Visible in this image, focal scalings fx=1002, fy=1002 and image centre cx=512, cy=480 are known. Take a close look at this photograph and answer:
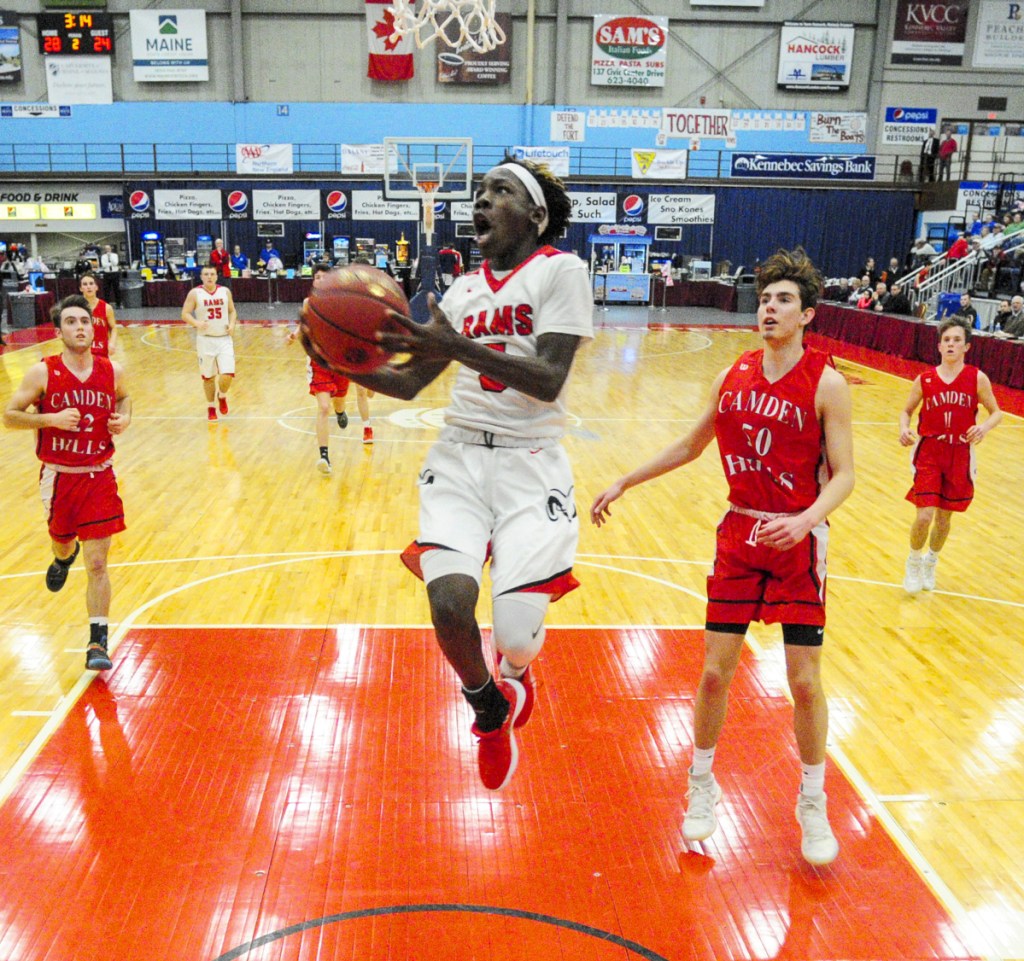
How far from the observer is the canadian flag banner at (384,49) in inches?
1062

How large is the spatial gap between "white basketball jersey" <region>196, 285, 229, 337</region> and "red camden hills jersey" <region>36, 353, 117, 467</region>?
228 inches

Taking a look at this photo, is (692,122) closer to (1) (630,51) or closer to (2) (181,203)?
(1) (630,51)

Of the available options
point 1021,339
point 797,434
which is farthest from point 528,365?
point 1021,339

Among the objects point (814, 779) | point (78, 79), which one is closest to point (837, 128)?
point (78, 79)

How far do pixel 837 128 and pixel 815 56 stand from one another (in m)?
2.05

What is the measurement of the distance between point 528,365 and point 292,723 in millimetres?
2433

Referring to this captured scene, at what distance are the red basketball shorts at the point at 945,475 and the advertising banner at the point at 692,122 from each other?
77.0 feet

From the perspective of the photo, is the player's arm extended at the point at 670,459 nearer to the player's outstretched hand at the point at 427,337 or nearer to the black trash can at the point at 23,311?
the player's outstretched hand at the point at 427,337

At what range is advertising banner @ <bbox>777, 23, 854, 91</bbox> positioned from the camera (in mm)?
27688

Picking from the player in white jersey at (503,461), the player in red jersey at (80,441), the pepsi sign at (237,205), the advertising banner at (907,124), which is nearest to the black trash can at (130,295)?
the pepsi sign at (237,205)

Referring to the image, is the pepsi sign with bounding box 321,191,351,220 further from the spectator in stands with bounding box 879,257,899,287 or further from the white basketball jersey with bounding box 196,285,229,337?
the white basketball jersey with bounding box 196,285,229,337

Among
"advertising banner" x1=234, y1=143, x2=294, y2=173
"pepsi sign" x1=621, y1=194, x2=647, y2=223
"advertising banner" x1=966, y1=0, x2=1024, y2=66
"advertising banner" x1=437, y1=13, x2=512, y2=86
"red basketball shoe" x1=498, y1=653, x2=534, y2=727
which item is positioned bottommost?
"red basketball shoe" x1=498, y1=653, x2=534, y2=727

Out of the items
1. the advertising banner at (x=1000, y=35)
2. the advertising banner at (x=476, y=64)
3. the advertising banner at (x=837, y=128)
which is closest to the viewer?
the advertising banner at (x=476, y=64)

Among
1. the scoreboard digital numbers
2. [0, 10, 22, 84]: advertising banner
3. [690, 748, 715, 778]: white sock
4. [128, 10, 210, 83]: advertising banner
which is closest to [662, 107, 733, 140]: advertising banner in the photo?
[128, 10, 210, 83]: advertising banner
